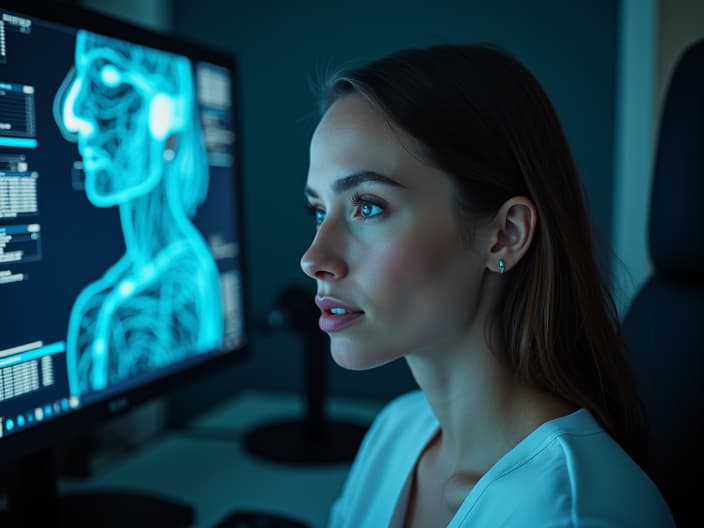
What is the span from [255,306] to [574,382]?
3.42 ft

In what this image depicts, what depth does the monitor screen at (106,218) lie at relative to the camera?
0.77m

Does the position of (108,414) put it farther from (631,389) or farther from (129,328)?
(631,389)

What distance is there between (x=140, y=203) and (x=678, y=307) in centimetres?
81

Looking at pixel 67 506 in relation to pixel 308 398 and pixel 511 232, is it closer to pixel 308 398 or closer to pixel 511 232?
pixel 308 398

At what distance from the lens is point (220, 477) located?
1.17 metres

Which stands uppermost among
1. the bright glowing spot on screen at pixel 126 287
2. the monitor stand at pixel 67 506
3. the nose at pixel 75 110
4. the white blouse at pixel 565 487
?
the nose at pixel 75 110

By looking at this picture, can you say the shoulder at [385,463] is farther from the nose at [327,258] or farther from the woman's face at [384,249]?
the nose at [327,258]


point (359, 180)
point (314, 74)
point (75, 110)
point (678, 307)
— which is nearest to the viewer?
point (359, 180)

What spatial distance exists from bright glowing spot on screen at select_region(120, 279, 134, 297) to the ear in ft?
1.73

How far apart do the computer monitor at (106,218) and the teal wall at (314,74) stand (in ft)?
1.28

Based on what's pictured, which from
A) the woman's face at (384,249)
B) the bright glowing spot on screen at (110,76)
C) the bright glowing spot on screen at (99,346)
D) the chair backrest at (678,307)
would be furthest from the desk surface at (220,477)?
the bright glowing spot on screen at (110,76)

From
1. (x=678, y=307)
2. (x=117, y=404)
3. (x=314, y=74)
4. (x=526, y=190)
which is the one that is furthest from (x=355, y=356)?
(x=314, y=74)

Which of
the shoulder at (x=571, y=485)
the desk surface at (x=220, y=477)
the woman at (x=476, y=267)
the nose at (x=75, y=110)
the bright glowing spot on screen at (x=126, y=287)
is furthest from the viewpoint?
the desk surface at (x=220, y=477)

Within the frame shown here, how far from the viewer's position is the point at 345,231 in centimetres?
76
